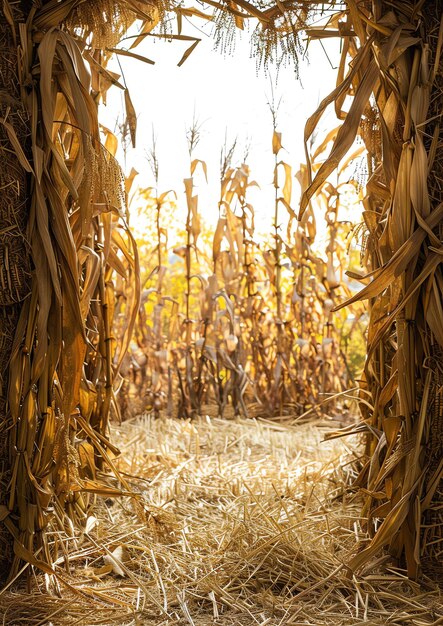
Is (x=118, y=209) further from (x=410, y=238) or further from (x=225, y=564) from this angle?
(x=225, y=564)

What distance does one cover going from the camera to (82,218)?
4.99 feet

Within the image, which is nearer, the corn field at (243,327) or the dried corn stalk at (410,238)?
the dried corn stalk at (410,238)

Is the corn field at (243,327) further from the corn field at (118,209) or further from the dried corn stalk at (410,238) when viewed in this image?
the dried corn stalk at (410,238)

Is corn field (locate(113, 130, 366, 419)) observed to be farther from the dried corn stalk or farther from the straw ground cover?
the dried corn stalk

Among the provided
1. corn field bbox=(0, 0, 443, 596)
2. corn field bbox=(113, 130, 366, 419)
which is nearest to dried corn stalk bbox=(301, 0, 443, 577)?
corn field bbox=(0, 0, 443, 596)

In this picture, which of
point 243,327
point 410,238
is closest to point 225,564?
point 410,238

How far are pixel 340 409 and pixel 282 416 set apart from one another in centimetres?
31

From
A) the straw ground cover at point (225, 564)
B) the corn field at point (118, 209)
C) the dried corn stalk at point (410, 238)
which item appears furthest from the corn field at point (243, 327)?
the dried corn stalk at point (410, 238)

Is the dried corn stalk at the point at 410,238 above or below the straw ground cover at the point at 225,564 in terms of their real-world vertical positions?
above

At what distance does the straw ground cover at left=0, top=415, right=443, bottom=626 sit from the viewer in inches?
57.1

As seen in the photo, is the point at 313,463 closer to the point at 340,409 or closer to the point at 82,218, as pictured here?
the point at 340,409

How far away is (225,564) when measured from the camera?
5.40ft

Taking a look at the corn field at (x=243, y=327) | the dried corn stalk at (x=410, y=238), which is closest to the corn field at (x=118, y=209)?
the dried corn stalk at (x=410, y=238)

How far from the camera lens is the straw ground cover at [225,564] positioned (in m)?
1.45
